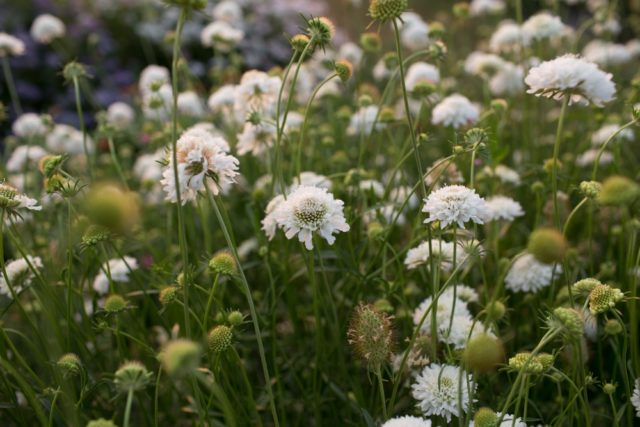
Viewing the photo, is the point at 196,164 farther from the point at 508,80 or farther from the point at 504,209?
the point at 508,80

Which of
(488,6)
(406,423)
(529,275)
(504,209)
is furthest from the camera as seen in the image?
(488,6)

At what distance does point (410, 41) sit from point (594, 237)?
4.32 ft

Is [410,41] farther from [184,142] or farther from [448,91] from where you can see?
[184,142]

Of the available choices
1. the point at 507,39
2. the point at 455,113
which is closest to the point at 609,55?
the point at 507,39

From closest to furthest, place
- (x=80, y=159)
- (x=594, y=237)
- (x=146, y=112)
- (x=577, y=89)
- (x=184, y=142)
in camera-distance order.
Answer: (x=184, y=142) < (x=577, y=89) < (x=594, y=237) < (x=80, y=159) < (x=146, y=112)

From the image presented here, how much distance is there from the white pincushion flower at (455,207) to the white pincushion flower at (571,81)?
30cm

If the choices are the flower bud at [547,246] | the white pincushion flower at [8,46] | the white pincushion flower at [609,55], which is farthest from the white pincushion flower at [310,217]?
the white pincushion flower at [609,55]

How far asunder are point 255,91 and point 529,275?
3.37ft

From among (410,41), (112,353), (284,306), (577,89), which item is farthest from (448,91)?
(112,353)

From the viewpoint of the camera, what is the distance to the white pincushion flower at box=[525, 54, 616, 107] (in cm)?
141

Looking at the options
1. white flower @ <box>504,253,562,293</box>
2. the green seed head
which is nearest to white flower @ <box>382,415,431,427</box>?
the green seed head

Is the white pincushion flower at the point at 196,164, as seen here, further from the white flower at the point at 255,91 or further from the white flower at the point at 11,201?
the white flower at the point at 255,91

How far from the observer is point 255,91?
2.08 m

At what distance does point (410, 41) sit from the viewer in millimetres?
3096
